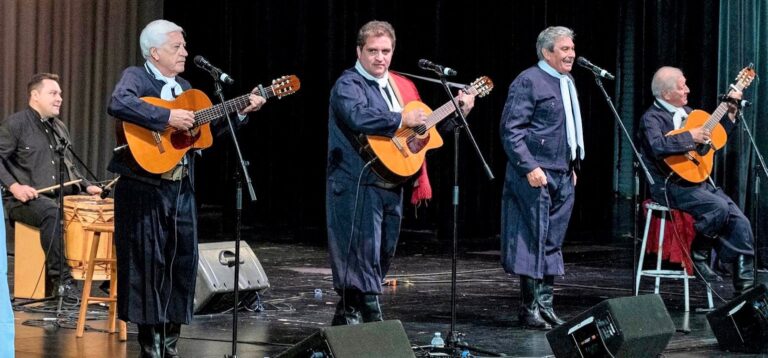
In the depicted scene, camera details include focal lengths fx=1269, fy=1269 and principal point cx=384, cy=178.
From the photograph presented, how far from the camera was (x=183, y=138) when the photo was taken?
5.71 metres

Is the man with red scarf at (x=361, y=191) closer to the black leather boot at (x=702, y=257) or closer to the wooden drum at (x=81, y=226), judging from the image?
the wooden drum at (x=81, y=226)

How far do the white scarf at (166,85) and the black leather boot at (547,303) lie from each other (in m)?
2.52

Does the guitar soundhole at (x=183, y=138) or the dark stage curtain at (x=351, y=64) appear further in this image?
the dark stage curtain at (x=351, y=64)

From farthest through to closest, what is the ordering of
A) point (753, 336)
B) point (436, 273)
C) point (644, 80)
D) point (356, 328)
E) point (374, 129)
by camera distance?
point (644, 80) → point (436, 273) → point (753, 336) → point (374, 129) → point (356, 328)

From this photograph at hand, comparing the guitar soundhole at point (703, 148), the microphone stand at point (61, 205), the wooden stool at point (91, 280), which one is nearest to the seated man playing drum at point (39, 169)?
the microphone stand at point (61, 205)

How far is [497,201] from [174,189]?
8.30m

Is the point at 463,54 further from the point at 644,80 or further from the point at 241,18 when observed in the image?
the point at 241,18

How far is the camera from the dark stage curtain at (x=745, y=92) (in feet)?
36.1

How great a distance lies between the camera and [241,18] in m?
14.3

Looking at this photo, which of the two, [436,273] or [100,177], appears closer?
[436,273]

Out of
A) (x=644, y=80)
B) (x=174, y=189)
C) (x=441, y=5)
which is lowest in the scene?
(x=174, y=189)

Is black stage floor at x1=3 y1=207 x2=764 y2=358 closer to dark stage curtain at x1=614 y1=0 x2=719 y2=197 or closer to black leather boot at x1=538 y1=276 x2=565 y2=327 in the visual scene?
black leather boot at x1=538 y1=276 x2=565 y2=327

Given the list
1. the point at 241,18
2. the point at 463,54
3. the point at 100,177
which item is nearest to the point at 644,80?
the point at 463,54

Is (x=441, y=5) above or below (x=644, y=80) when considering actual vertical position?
above
